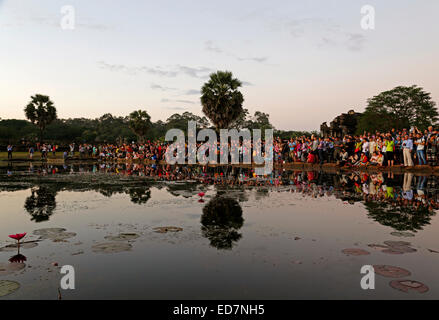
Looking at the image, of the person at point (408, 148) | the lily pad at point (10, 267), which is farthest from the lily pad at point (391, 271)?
the person at point (408, 148)

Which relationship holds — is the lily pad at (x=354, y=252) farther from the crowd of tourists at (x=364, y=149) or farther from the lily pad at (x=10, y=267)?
the crowd of tourists at (x=364, y=149)

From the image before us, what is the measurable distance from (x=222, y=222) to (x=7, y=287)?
150 inches

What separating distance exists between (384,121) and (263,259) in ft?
209

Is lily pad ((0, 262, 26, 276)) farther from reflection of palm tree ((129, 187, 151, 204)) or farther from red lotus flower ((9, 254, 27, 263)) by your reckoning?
reflection of palm tree ((129, 187, 151, 204))

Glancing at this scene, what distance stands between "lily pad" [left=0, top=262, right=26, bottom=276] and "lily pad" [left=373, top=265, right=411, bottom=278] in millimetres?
4397

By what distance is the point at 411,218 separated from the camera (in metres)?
6.55

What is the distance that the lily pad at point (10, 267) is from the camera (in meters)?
3.83

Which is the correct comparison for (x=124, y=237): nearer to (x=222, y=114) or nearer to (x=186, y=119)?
(x=222, y=114)

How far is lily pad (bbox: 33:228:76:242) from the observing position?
5301 mm

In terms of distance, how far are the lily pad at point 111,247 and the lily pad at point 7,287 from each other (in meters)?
1.25

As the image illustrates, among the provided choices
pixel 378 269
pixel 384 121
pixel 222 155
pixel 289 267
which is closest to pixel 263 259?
pixel 289 267

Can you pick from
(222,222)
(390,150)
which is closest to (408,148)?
(390,150)
